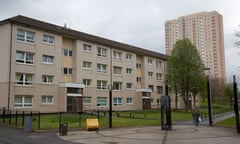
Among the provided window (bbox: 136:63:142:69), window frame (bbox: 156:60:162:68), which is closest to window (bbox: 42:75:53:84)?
window (bbox: 136:63:142:69)

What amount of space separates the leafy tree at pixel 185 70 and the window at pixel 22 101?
2984 cm

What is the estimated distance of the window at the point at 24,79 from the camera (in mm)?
34625

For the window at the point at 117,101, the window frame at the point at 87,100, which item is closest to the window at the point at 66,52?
the window frame at the point at 87,100

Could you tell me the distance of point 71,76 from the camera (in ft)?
140

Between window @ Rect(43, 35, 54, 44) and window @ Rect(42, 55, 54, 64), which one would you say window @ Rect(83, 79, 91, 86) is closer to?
window @ Rect(42, 55, 54, 64)

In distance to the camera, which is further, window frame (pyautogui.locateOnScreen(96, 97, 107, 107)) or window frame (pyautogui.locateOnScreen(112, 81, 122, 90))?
window frame (pyautogui.locateOnScreen(112, 81, 122, 90))

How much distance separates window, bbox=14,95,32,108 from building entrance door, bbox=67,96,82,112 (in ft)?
19.5

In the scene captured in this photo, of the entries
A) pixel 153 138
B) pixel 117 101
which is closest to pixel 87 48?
pixel 117 101

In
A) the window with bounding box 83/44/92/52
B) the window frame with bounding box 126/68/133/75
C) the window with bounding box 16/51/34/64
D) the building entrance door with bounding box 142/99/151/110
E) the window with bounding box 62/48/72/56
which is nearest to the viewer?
the window with bounding box 16/51/34/64

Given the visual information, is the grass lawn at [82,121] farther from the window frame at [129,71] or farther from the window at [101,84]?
the window frame at [129,71]

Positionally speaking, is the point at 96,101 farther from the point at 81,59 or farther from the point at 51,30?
the point at 51,30

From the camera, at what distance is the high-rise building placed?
118 metres

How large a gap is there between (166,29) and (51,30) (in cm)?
9289

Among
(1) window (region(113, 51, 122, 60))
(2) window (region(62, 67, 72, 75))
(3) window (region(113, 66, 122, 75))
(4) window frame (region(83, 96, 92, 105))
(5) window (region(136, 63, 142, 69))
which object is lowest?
(4) window frame (region(83, 96, 92, 105))
